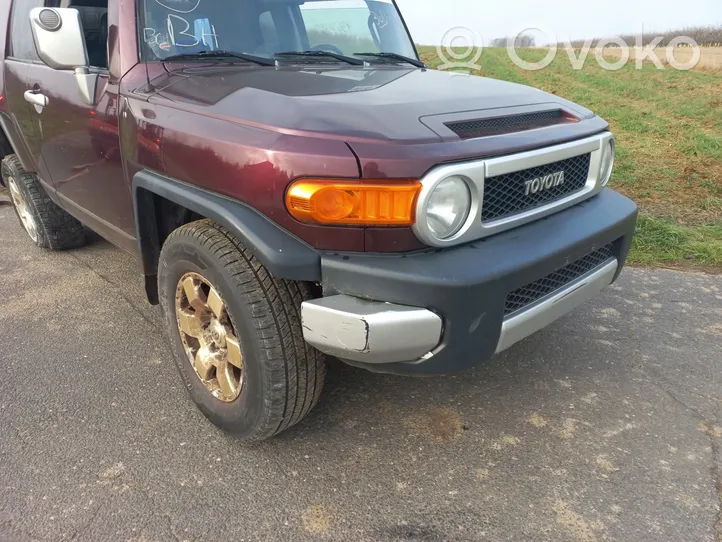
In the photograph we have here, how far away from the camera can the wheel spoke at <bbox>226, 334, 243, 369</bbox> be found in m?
2.10

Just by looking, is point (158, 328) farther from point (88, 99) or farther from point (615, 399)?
point (615, 399)

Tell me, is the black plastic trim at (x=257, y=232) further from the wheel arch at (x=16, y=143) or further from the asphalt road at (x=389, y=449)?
the wheel arch at (x=16, y=143)

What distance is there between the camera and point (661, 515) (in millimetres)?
1976

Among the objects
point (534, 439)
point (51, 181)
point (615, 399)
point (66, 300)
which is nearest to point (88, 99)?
point (51, 181)

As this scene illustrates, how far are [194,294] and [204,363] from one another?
30 centimetres

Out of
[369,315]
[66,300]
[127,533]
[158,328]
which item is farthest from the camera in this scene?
[66,300]

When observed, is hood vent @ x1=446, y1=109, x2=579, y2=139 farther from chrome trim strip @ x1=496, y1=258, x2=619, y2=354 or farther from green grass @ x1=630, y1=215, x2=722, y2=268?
green grass @ x1=630, y1=215, x2=722, y2=268

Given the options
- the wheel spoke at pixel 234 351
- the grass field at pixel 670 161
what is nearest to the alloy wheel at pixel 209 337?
the wheel spoke at pixel 234 351

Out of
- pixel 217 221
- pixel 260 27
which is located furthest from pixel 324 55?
pixel 217 221

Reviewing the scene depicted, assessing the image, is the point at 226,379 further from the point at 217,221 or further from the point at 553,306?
the point at 553,306

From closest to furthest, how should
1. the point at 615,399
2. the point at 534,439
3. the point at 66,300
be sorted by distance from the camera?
the point at 534,439, the point at 615,399, the point at 66,300

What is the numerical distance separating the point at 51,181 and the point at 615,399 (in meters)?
3.49

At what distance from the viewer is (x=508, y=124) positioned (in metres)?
2.12

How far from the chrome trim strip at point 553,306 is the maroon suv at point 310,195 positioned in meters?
0.01
